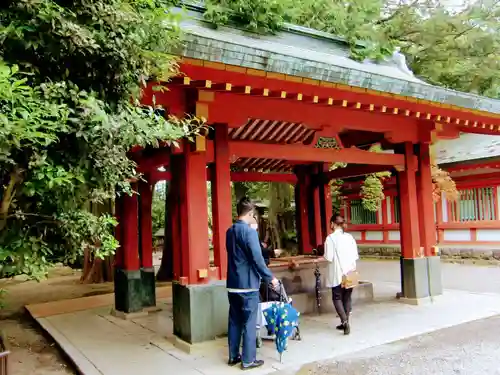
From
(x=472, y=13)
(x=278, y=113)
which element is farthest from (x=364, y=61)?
(x=472, y=13)

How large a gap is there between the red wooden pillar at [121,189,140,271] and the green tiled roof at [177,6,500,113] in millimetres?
3279

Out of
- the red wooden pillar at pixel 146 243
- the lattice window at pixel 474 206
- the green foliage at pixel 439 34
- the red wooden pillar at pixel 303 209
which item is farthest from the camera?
the lattice window at pixel 474 206

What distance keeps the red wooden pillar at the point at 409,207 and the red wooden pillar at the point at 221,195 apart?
373 cm

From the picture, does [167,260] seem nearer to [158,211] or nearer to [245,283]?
[245,283]

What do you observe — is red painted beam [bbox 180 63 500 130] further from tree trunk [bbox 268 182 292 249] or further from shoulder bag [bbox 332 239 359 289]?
tree trunk [bbox 268 182 292 249]

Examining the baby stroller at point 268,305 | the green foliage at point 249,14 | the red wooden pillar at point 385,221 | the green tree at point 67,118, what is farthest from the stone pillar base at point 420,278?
the red wooden pillar at point 385,221

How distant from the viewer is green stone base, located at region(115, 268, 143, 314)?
793cm

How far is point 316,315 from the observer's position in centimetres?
732

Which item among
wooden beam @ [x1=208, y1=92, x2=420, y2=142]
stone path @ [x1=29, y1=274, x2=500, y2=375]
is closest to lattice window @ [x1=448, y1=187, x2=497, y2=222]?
stone path @ [x1=29, y1=274, x2=500, y2=375]

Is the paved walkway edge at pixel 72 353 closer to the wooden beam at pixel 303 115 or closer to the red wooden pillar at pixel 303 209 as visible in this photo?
the wooden beam at pixel 303 115

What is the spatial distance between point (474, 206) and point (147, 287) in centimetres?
1212

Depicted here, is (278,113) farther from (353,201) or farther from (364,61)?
(353,201)

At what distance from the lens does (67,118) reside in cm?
274

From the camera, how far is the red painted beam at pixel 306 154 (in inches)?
256
